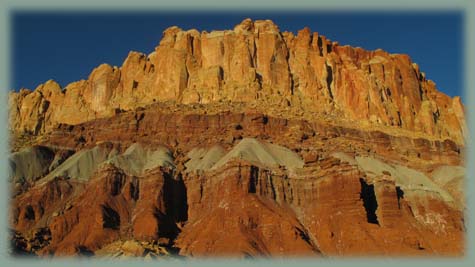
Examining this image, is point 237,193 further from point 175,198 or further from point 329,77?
point 329,77

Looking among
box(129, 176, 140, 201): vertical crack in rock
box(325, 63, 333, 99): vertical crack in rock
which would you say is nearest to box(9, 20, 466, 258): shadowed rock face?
box(129, 176, 140, 201): vertical crack in rock

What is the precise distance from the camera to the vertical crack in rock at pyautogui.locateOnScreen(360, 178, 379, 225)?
89.1m

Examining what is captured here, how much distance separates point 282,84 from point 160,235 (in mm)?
46593

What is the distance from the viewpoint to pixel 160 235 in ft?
271

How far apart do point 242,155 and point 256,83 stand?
89.1 ft

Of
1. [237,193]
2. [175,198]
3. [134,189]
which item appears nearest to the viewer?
[237,193]

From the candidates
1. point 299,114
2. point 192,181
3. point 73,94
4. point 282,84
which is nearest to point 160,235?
point 192,181

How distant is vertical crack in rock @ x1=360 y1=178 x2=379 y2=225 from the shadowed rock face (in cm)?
32

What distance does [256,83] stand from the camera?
119 meters

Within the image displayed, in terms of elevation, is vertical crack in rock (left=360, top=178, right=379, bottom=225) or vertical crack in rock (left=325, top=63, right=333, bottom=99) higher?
vertical crack in rock (left=325, top=63, right=333, bottom=99)

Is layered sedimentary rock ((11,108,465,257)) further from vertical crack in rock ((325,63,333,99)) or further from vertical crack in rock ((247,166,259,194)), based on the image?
vertical crack in rock ((325,63,333,99))

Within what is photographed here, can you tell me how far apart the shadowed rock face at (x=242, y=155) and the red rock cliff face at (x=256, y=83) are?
27cm

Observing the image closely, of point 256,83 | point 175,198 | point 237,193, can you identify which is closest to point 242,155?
point 237,193

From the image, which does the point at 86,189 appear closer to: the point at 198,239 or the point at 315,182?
the point at 198,239
